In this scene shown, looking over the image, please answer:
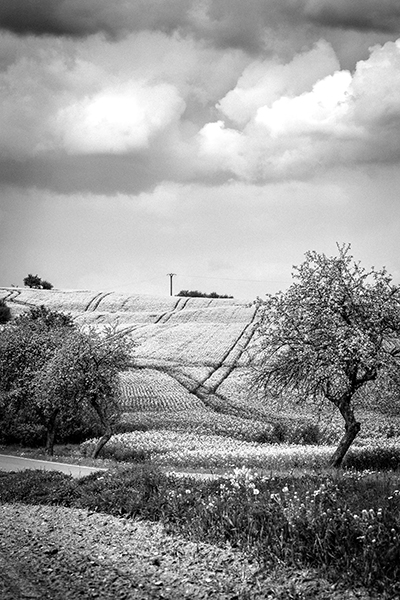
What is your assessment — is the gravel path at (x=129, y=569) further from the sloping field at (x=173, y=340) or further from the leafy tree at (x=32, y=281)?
the leafy tree at (x=32, y=281)

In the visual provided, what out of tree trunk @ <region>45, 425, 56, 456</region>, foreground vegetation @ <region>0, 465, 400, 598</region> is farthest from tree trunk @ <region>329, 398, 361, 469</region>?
tree trunk @ <region>45, 425, 56, 456</region>

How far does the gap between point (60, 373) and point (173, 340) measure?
160 ft

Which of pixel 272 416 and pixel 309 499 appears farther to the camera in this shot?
pixel 272 416

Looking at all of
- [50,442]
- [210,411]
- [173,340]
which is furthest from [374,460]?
[173,340]

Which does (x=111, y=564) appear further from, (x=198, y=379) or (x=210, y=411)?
(x=198, y=379)

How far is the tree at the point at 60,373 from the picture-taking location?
123ft

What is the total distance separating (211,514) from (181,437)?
1263 inches

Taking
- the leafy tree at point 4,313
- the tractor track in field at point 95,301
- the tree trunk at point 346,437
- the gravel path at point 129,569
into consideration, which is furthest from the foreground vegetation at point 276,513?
the tractor track in field at point 95,301

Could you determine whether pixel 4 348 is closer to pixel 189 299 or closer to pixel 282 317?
pixel 282 317

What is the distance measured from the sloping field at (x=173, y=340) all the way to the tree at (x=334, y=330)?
3325 millimetres

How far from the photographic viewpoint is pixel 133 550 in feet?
38.4

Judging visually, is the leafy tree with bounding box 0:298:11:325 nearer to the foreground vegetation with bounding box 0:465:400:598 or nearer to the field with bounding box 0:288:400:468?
the field with bounding box 0:288:400:468

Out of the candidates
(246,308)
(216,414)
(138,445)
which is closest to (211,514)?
(138,445)

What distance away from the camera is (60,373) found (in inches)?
1459
